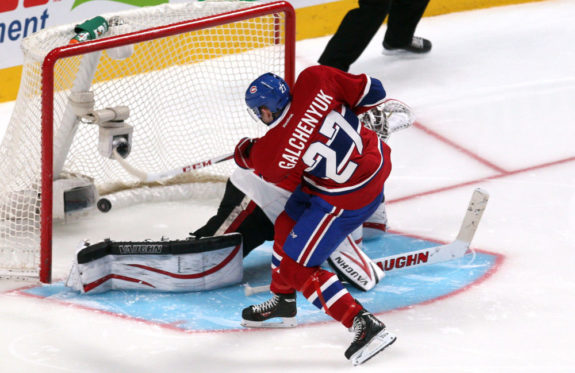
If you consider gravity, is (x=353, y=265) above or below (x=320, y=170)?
below

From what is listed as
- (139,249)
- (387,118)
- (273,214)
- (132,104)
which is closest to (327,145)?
(273,214)

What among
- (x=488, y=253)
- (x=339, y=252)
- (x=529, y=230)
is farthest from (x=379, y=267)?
(x=529, y=230)

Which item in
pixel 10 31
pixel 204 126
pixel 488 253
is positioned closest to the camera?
pixel 488 253

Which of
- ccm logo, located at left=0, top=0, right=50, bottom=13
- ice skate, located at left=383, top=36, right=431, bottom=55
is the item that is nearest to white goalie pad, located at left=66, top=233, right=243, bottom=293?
ccm logo, located at left=0, top=0, right=50, bottom=13

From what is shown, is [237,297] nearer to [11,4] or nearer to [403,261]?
[403,261]

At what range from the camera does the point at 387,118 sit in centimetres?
364

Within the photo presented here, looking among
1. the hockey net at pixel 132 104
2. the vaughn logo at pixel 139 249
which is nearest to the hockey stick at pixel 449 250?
the vaughn logo at pixel 139 249

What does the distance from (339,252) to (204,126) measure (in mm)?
1066

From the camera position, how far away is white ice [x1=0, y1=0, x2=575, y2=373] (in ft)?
10.0

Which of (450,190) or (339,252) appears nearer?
(339,252)

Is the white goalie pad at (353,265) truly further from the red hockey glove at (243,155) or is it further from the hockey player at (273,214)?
the red hockey glove at (243,155)

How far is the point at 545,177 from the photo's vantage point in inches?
172

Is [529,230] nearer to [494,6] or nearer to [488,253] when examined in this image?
[488,253]

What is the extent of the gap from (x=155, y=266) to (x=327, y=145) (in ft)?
2.32
